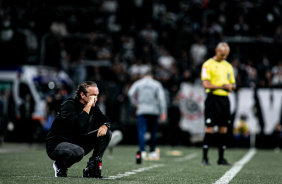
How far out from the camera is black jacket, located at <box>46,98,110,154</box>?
7.90 m

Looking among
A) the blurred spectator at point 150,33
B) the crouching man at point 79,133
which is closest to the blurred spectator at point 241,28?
the blurred spectator at point 150,33

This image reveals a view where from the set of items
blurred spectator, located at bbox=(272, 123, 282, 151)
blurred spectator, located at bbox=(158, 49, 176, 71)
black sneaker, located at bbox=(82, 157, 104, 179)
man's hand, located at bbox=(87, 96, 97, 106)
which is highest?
blurred spectator, located at bbox=(158, 49, 176, 71)

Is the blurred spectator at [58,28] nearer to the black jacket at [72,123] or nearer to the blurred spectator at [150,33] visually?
the blurred spectator at [150,33]

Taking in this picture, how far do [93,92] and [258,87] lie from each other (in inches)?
596

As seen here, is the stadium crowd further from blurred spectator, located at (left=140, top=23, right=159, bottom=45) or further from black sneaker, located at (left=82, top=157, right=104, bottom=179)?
black sneaker, located at (left=82, top=157, right=104, bottom=179)

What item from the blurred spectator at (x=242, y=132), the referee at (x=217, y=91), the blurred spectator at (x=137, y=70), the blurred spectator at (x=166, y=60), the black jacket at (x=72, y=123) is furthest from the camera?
the blurred spectator at (x=166, y=60)

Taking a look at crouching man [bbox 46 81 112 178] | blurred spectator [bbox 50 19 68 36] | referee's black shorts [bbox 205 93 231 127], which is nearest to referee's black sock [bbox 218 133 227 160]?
referee's black shorts [bbox 205 93 231 127]

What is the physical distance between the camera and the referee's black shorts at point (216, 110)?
40.8ft

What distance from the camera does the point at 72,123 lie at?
8008 millimetres

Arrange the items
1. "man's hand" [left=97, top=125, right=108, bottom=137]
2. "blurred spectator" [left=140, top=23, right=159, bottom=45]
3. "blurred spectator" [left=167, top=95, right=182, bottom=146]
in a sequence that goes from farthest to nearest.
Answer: "blurred spectator" [left=140, top=23, right=159, bottom=45]
"blurred spectator" [left=167, top=95, right=182, bottom=146]
"man's hand" [left=97, top=125, right=108, bottom=137]

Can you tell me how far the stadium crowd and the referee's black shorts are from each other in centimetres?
1008

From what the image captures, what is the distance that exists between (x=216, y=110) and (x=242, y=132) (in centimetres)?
984

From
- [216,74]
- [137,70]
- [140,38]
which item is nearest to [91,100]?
[216,74]

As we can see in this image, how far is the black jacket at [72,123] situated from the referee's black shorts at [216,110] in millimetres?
4376
